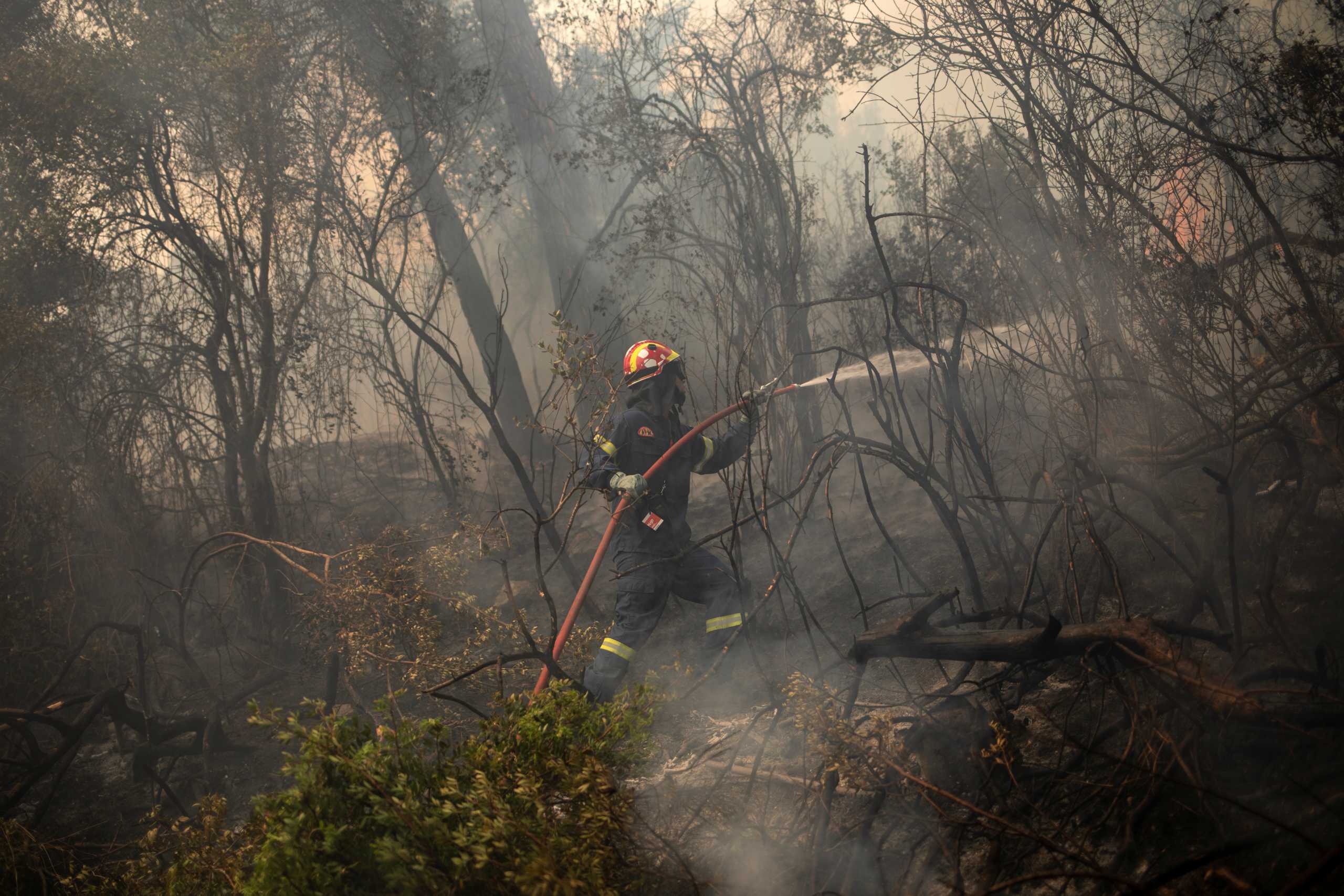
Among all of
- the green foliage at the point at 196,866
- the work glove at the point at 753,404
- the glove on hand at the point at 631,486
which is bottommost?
the green foliage at the point at 196,866

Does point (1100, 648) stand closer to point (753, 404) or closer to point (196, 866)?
point (753, 404)

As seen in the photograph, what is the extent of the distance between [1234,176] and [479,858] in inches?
178

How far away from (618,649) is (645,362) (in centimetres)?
163

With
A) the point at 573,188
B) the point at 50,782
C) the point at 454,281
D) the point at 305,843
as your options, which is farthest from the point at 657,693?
the point at 573,188

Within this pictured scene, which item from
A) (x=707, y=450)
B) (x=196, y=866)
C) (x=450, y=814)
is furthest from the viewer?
(x=707, y=450)

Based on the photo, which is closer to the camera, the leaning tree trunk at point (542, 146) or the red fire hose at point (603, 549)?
the red fire hose at point (603, 549)

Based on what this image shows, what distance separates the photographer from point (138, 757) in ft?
14.7

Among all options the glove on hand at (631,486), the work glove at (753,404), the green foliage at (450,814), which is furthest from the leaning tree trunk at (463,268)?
the green foliage at (450,814)

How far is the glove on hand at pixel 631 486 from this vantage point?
4.21 metres

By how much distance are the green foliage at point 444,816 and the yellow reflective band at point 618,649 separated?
195 centimetres

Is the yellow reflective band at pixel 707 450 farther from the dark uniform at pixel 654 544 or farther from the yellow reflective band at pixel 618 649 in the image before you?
the yellow reflective band at pixel 618 649

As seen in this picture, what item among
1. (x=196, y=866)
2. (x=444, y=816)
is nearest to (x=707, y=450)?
(x=444, y=816)

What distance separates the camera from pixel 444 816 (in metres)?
2.01

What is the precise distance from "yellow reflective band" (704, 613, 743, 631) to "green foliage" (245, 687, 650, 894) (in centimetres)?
212
